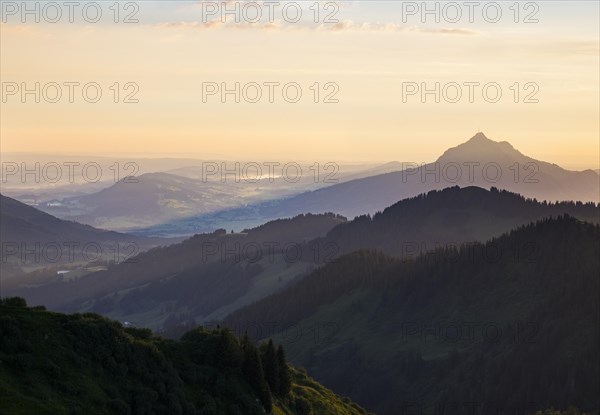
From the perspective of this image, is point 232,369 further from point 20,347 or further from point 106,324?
point 20,347

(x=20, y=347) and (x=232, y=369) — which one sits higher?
(x=20, y=347)

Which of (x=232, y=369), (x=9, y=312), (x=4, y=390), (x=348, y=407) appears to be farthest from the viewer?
(x=348, y=407)

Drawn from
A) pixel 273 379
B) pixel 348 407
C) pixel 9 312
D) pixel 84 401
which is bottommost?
pixel 348 407

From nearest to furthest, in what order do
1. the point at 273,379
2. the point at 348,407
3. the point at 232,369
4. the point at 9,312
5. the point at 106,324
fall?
the point at 9,312 → the point at 106,324 → the point at 232,369 → the point at 273,379 → the point at 348,407

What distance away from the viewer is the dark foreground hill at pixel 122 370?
86.2 metres

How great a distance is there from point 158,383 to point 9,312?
54.6 ft

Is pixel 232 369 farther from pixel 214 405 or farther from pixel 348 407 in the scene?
pixel 348 407

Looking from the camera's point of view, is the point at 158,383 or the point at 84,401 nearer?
the point at 84,401

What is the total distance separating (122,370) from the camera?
98250mm

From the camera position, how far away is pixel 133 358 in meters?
101

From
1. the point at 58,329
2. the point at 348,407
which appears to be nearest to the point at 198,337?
the point at 58,329

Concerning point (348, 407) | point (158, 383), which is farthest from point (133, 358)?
point (348, 407)

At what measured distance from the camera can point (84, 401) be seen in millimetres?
88312

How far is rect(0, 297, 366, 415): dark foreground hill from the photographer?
86250mm
